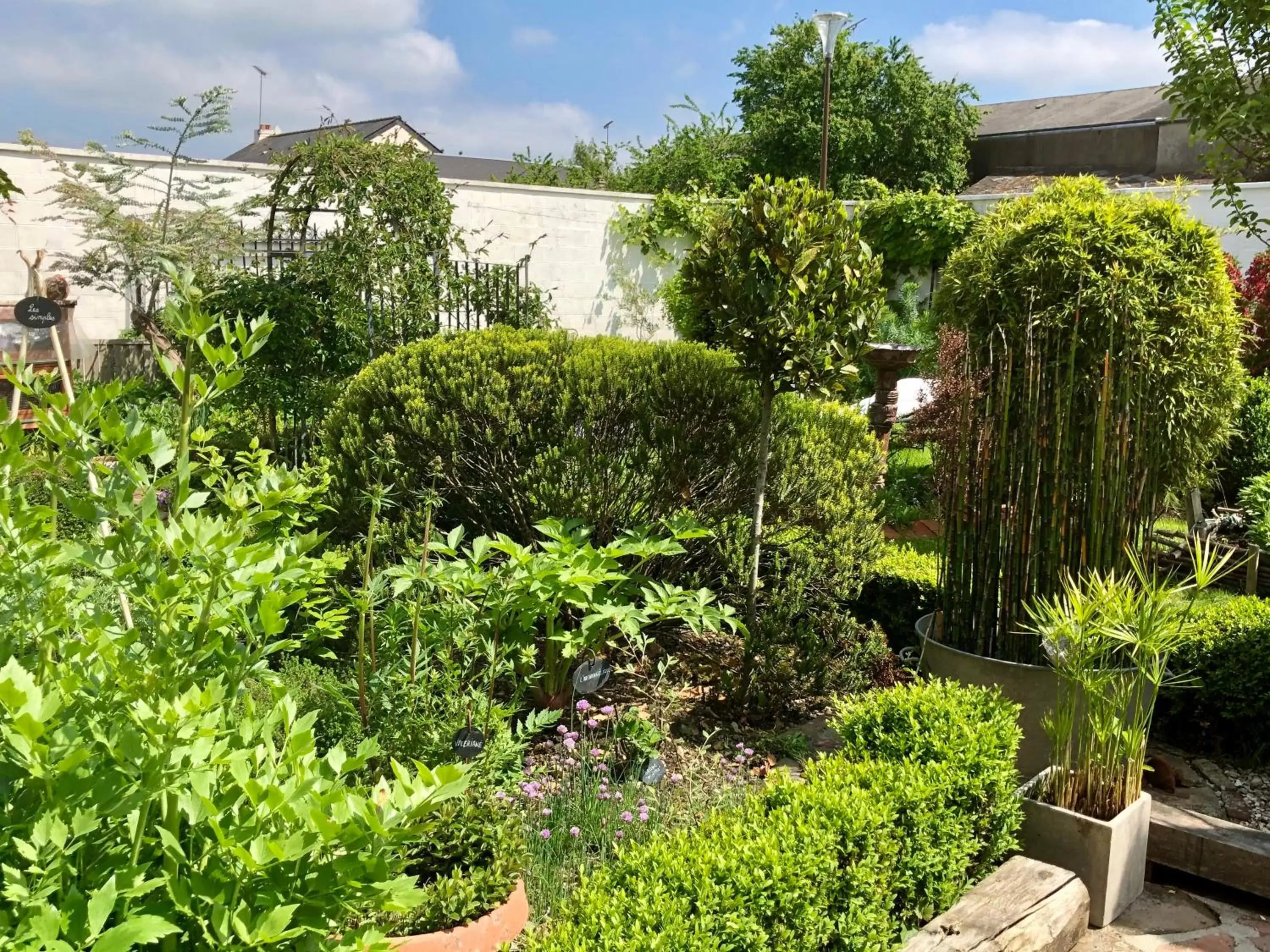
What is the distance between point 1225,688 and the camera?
14.1 feet

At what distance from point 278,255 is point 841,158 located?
92.6 feet

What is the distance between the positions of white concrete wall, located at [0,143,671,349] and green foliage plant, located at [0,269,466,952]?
9.96 meters

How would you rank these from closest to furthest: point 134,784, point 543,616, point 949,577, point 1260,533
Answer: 1. point 134,784
2. point 949,577
3. point 543,616
4. point 1260,533

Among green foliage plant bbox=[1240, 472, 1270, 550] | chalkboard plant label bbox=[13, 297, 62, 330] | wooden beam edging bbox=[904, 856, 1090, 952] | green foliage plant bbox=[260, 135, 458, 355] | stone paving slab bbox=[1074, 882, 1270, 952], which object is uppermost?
green foliage plant bbox=[260, 135, 458, 355]

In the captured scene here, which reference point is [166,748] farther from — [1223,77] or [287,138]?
[287,138]

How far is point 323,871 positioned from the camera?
57.2 inches

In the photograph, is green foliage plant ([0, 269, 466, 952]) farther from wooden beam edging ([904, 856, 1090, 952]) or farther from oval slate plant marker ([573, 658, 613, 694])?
oval slate plant marker ([573, 658, 613, 694])

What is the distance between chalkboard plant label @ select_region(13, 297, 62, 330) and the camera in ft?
10.7

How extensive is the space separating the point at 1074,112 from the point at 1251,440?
28391 millimetres

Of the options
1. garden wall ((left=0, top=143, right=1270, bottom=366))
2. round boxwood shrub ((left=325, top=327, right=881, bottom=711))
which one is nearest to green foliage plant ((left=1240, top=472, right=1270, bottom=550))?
round boxwood shrub ((left=325, top=327, right=881, bottom=711))

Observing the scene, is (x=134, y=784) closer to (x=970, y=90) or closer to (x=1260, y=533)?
(x=1260, y=533)

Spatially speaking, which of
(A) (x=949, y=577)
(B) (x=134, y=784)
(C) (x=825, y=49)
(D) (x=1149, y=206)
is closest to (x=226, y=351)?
(B) (x=134, y=784)

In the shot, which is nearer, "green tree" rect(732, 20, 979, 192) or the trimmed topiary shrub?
the trimmed topiary shrub

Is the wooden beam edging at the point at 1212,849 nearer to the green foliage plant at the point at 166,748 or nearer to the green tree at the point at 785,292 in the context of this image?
the green tree at the point at 785,292
